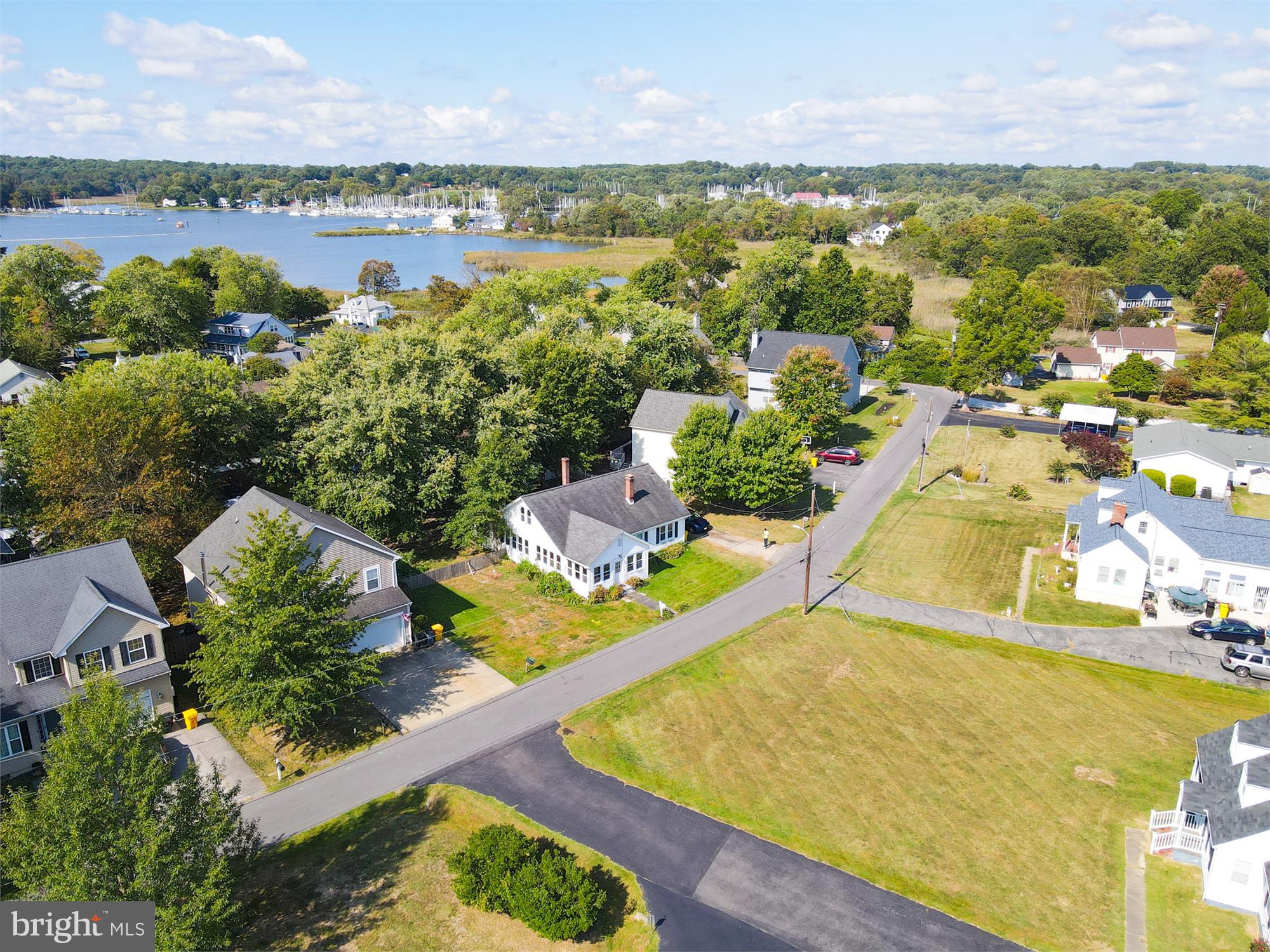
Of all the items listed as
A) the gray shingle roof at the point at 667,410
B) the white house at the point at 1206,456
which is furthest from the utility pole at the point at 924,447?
the white house at the point at 1206,456

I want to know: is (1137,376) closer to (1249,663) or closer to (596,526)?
(1249,663)

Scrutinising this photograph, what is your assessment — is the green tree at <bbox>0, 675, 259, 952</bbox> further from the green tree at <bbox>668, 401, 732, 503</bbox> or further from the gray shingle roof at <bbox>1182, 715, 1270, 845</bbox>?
the green tree at <bbox>668, 401, 732, 503</bbox>

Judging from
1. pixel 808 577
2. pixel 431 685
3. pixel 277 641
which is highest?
pixel 277 641

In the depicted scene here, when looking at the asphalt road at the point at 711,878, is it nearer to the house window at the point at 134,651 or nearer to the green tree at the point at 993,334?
the house window at the point at 134,651

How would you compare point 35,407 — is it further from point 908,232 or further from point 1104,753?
point 908,232

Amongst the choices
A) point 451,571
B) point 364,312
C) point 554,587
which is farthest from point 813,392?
point 364,312

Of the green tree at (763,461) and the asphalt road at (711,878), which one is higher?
the green tree at (763,461)

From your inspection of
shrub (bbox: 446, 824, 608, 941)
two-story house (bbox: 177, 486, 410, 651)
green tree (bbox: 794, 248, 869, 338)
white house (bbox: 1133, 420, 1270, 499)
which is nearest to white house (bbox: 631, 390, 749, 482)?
two-story house (bbox: 177, 486, 410, 651)
